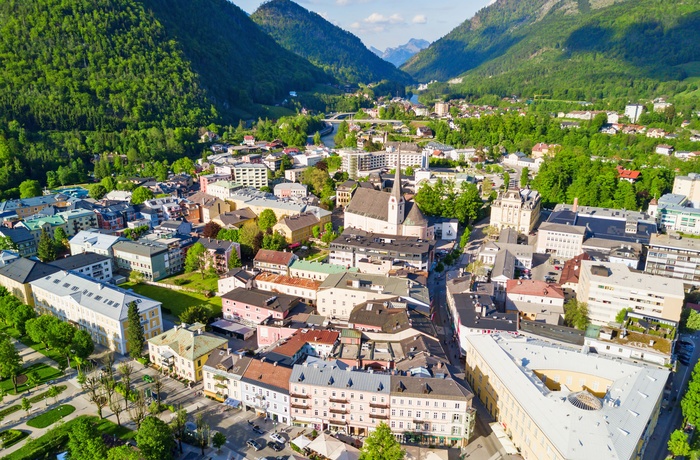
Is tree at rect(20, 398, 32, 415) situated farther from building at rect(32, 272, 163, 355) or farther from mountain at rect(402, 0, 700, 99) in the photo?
mountain at rect(402, 0, 700, 99)

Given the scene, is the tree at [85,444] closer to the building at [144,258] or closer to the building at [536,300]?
the building at [144,258]

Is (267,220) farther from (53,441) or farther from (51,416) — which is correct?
(53,441)

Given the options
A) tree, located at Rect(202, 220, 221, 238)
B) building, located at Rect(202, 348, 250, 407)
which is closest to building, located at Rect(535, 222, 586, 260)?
building, located at Rect(202, 348, 250, 407)

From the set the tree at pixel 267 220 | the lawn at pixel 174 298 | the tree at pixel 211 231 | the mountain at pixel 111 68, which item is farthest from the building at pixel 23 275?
the mountain at pixel 111 68

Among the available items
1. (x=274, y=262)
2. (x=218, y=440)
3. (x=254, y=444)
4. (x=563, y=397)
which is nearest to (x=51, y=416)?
(x=218, y=440)

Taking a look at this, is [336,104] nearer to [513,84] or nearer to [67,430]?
[513,84]

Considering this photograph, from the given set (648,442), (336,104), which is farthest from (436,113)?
(648,442)
